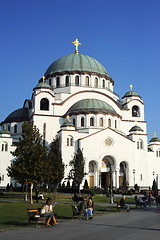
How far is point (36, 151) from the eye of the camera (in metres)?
24.0

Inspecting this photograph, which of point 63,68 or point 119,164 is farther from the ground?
point 63,68

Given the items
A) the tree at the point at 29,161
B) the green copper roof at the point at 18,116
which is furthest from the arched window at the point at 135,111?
the tree at the point at 29,161

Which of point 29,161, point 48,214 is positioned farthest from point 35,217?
point 29,161

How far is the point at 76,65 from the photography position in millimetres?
58188

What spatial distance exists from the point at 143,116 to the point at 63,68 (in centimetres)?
1821

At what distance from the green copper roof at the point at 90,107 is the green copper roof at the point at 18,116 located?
391 inches

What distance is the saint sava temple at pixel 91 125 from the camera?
4647cm

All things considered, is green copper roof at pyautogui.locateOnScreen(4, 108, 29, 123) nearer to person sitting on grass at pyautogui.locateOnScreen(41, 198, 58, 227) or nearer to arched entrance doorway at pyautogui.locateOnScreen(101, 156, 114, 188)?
arched entrance doorway at pyautogui.locateOnScreen(101, 156, 114, 188)

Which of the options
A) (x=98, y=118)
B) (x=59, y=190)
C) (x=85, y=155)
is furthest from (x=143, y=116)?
(x=59, y=190)

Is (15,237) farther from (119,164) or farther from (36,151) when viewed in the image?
(119,164)

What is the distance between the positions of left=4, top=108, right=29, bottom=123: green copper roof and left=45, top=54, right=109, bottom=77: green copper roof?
9087mm

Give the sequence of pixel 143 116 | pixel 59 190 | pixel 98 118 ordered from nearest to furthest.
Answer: pixel 59 190 < pixel 98 118 < pixel 143 116

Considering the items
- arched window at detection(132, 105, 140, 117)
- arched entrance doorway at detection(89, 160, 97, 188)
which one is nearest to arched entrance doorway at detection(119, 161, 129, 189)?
arched entrance doorway at detection(89, 160, 97, 188)

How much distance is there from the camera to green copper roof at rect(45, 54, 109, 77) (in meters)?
57.7
